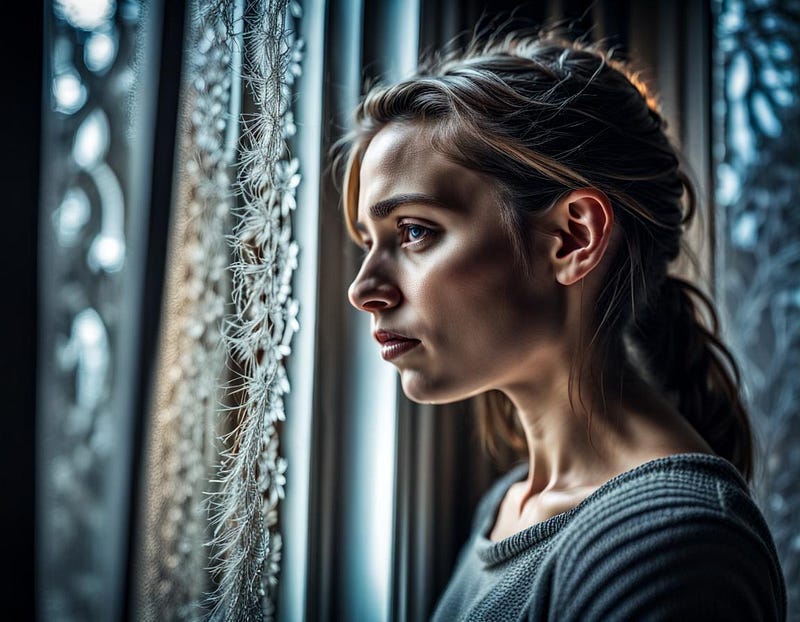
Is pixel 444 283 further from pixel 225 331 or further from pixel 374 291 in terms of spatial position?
pixel 225 331

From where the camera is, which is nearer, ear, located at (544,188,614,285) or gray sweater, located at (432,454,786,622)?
gray sweater, located at (432,454,786,622)

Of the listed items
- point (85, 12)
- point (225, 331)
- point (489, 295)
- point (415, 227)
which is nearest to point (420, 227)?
point (415, 227)

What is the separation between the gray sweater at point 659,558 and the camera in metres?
0.60

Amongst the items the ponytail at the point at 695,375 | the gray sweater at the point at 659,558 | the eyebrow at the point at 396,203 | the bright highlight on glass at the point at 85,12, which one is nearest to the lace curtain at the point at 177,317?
the bright highlight on glass at the point at 85,12

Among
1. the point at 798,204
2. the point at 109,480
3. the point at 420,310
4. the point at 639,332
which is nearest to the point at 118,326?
the point at 109,480

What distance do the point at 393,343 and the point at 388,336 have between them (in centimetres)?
1

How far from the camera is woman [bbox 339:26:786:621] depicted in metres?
0.76

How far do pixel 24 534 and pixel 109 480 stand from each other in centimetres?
17

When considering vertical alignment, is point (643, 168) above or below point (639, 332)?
above

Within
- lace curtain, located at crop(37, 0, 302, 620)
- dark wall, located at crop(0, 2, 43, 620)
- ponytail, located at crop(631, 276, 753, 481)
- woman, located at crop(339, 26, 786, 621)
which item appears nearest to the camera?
dark wall, located at crop(0, 2, 43, 620)

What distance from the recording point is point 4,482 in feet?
1.76

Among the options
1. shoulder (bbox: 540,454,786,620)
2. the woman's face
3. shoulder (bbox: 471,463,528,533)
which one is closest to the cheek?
the woman's face

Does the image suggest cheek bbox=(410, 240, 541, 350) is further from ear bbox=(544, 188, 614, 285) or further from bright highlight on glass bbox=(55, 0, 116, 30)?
bright highlight on glass bbox=(55, 0, 116, 30)

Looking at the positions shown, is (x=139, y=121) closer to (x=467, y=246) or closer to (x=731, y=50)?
(x=467, y=246)
